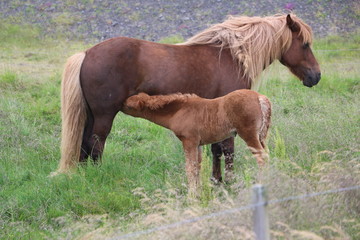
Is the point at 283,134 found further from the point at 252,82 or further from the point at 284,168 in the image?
the point at 284,168

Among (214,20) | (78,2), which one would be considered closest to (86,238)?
(214,20)

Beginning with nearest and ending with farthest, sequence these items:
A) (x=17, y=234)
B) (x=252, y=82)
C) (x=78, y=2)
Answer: (x=17, y=234) < (x=252, y=82) < (x=78, y=2)

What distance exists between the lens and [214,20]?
1800 cm

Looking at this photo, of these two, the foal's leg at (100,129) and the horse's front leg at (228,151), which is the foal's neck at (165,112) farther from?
the horse's front leg at (228,151)

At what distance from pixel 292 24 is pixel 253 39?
55 cm

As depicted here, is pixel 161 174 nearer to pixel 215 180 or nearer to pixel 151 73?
pixel 215 180

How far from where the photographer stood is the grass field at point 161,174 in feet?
11.5

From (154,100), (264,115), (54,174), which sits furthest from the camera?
(54,174)

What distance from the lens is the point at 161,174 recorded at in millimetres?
5641

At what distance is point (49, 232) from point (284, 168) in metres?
2.24

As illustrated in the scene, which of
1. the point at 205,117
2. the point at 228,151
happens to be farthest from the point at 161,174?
the point at 205,117

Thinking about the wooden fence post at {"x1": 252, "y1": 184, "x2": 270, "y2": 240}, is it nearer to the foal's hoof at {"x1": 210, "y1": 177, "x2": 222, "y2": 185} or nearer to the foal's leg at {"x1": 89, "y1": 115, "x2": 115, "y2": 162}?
the foal's hoof at {"x1": 210, "y1": 177, "x2": 222, "y2": 185}

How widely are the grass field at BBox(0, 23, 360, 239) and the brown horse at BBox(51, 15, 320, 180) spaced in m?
0.39

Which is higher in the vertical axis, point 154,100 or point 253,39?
point 253,39
